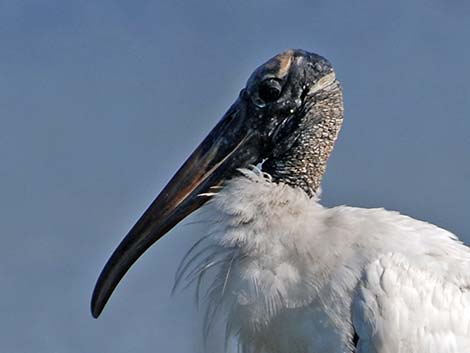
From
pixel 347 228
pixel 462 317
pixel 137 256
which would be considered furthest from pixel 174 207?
pixel 462 317

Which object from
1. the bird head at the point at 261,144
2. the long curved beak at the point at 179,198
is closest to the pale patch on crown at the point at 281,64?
the bird head at the point at 261,144

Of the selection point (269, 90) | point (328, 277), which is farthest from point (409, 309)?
point (269, 90)

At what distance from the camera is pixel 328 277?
1063 cm

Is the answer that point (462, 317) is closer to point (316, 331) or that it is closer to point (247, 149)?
point (316, 331)

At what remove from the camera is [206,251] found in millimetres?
10883

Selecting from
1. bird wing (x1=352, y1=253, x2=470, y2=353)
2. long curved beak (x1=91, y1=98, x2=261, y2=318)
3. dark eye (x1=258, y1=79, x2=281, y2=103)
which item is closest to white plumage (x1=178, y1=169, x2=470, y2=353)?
bird wing (x1=352, y1=253, x2=470, y2=353)

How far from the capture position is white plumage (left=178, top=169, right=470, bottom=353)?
1055 centimetres

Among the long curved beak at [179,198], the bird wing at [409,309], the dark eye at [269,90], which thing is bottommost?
the bird wing at [409,309]

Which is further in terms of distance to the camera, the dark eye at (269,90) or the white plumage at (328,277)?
the dark eye at (269,90)

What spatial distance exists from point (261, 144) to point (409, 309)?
4.59 ft

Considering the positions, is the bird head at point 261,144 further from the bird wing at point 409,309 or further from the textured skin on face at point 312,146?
the bird wing at point 409,309

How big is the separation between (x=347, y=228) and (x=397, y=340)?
66 cm

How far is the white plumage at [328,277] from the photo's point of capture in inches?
415

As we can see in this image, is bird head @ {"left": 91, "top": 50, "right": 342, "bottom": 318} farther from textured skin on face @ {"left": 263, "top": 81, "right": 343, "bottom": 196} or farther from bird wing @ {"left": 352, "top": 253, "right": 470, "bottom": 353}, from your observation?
bird wing @ {"left": 352, "top": 253, "right": 470, "bottom": 353}
